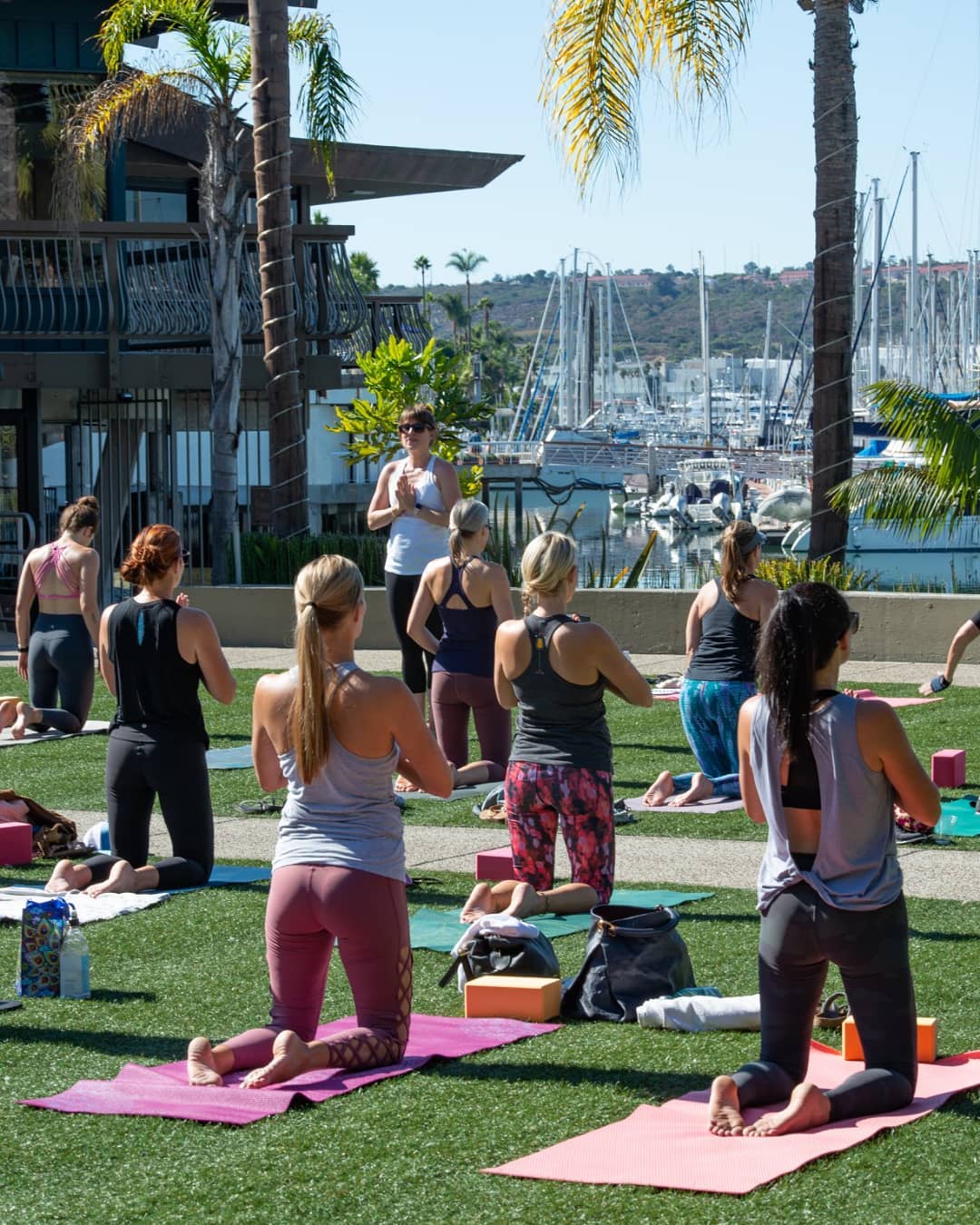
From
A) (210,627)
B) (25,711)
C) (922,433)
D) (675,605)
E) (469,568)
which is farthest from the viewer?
(675,605)

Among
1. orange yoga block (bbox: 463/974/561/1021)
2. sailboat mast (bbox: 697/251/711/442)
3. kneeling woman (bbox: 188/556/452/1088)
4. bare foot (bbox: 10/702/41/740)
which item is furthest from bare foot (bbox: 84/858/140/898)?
sailboat mast (bbox: 697/251/711/442)

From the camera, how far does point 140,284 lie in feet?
77.2

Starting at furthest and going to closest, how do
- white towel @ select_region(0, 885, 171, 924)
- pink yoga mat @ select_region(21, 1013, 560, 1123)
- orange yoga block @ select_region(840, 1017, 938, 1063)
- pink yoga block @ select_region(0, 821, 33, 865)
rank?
pink yoga block @ select_region(0, 821, 33, 865) → white towel @ select_region(0, 885, 171, 924) → orange yoga block @ select_region(840, 1017, 938, 1063) → pink yoga mat @ select_region(21, 1013, 560, 1123)

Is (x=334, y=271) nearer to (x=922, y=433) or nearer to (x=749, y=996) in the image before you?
(x=922, y=433)

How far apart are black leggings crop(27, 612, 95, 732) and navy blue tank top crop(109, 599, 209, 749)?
4818 mm

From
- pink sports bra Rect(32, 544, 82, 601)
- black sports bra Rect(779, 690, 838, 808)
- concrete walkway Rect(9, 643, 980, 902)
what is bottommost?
concrete walkway Rect(9, 643, 980, 902)

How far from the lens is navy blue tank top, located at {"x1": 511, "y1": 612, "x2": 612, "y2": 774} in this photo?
730 cm

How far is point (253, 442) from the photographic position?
35.4m

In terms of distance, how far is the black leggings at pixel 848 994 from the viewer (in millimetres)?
4863

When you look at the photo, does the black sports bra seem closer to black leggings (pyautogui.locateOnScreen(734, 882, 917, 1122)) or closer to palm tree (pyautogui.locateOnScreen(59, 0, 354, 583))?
black leggings (pyautogui.locateOnScreen(734, 882, 917, 1122))

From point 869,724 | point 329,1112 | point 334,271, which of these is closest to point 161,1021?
point 329,1112

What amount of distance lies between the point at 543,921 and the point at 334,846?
2.34m

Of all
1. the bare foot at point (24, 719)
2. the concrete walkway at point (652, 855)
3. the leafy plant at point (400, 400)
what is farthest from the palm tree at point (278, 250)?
the concrete walkway at point (652, 855)

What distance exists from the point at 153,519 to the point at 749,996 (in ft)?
65.8
